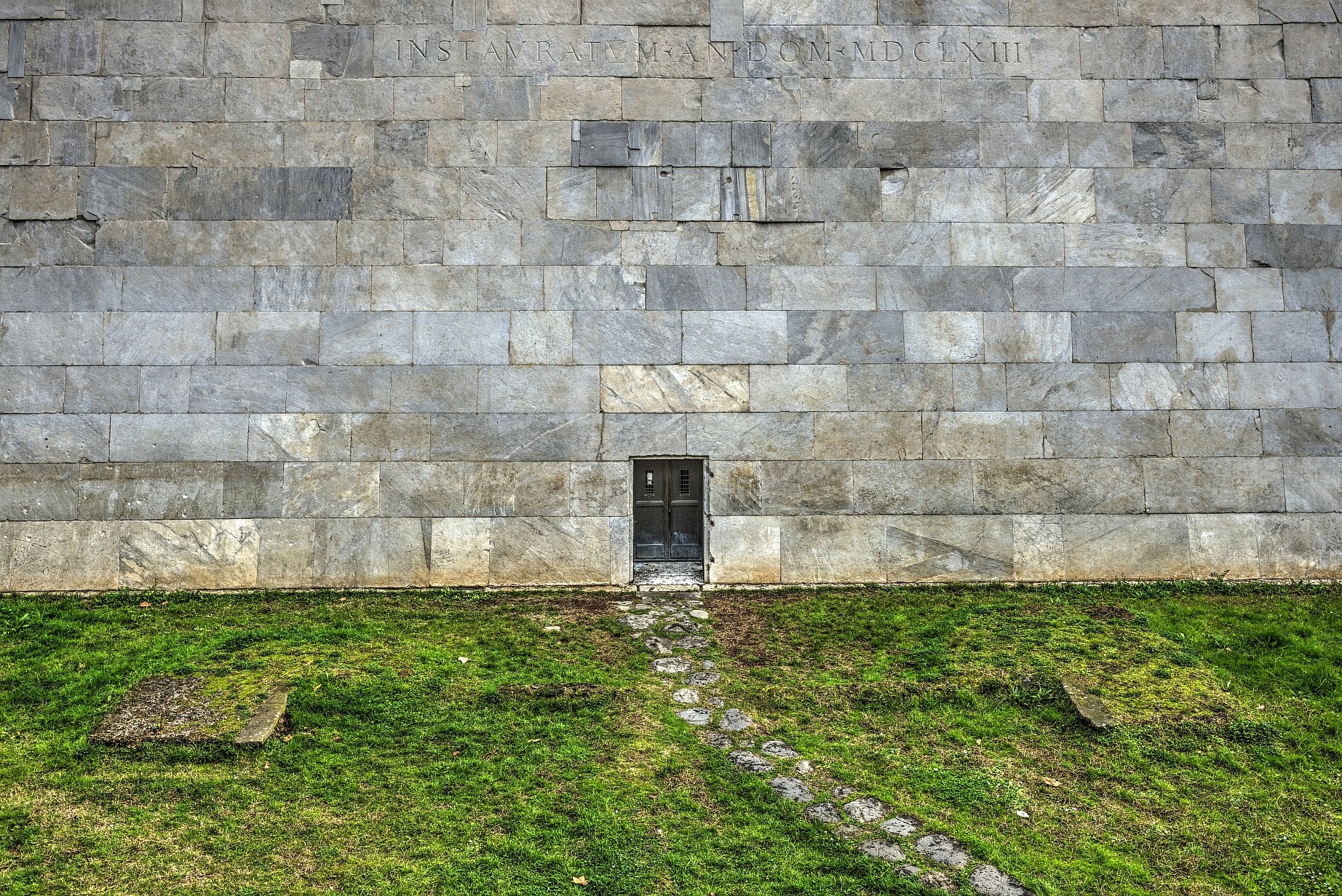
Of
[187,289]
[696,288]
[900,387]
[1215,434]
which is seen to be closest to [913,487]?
[900,387]

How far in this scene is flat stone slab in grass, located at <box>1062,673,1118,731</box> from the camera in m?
6.85

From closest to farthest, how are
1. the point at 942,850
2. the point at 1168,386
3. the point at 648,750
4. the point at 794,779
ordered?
1. the point at 942,850
2. the point at 794,779
3. the point at 648,750
4. the point at 1168,386

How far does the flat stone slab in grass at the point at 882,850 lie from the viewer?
17.1 feet

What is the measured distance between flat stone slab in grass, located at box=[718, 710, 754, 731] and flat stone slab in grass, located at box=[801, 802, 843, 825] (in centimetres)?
124

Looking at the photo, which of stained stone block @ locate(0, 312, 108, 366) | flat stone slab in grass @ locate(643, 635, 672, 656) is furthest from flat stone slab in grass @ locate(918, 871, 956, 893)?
stained stone block @ locate(0, 312, 108, 366)

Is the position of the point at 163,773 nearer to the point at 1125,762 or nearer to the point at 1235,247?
the point at 1125,762

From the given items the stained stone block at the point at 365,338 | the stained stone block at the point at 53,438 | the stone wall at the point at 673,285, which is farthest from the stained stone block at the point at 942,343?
the stained stone block at the point at 53,438

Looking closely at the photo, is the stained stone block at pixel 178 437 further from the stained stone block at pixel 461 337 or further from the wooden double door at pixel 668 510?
the wooden double door at pixel 668 510

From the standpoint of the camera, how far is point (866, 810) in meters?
5.73

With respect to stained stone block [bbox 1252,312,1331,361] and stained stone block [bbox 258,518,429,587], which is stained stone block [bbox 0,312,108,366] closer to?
stained stone block [bbox 258,518,429,587]

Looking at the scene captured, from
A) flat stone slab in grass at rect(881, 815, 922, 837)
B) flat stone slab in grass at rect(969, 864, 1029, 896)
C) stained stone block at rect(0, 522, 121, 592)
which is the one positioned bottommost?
flat stone slab in grass at rect(969, 864, 1029, 896)

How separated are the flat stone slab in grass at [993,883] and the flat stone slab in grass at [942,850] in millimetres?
109

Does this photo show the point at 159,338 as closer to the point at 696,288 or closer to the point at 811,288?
the point at 696,288

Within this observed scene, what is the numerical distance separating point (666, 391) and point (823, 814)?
5.84 m
